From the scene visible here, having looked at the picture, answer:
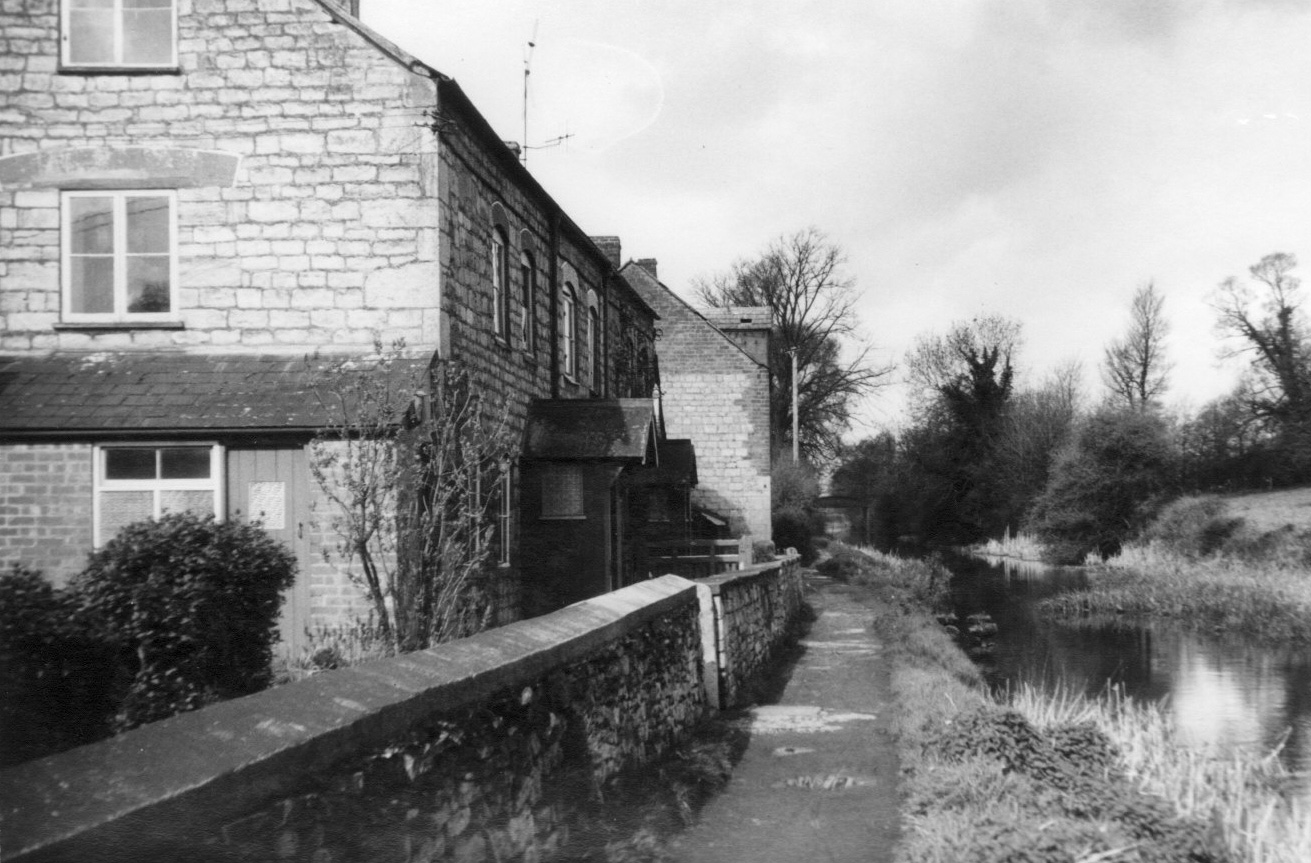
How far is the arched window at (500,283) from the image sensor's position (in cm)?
1372

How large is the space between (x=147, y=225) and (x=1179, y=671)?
53.4ft

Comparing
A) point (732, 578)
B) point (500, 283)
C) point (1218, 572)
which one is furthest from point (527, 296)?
point (1218, 572)

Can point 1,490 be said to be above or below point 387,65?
below

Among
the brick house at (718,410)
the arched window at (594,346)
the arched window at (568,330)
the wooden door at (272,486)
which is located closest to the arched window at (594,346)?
the arched window at (594,346)

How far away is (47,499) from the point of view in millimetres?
10445

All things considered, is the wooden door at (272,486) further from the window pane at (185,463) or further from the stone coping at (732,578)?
the stone coping at (732,578)

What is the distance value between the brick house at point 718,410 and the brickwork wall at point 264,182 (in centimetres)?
2138

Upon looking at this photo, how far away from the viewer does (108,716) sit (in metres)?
4.93

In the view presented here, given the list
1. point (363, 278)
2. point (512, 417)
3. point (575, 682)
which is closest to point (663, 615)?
point (575, 682)

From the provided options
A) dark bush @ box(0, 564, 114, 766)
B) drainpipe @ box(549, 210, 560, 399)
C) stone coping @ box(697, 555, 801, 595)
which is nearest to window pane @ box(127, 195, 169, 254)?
drainpipe @ box(549, 210, 560, 399)

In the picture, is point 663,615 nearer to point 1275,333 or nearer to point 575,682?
point 575,682

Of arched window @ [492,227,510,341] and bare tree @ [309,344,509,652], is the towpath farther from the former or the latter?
arched window @ [492,227,510,341]

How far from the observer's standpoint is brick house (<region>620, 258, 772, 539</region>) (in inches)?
1283

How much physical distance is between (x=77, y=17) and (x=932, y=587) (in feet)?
68.6
